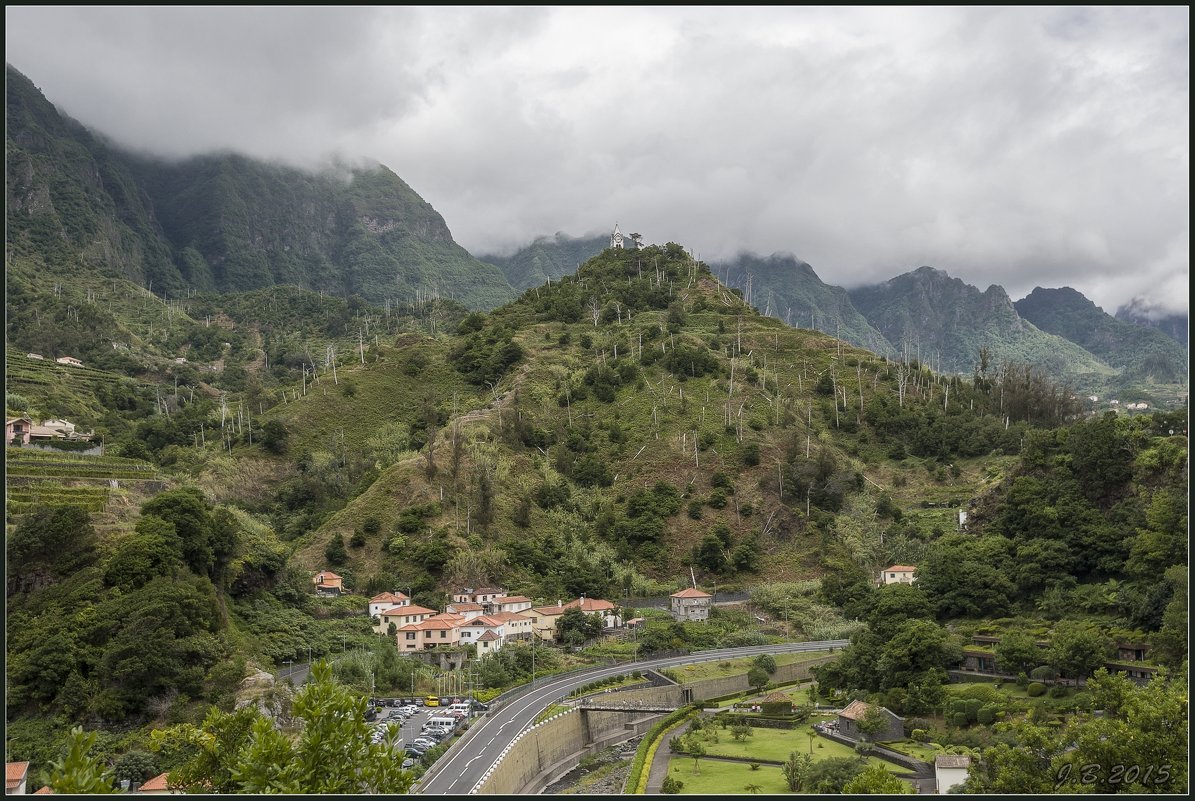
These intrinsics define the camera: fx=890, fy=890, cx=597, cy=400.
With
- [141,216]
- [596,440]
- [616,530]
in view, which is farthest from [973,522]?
[141,216]

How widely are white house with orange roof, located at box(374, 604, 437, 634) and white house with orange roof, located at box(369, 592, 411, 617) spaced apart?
0.99 metres

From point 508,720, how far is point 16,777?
1574 cm

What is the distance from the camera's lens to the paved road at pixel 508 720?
82.0ft

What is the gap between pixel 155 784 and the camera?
2136 cm

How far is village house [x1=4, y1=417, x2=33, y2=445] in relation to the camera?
136 ft

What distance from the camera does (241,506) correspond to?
57.5m

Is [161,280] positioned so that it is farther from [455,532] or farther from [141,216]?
[455,532]

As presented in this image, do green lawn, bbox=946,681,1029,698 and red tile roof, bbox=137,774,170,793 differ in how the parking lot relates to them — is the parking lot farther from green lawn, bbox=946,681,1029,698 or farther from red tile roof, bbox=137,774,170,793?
green lawn, bbox=946,681,1029,698

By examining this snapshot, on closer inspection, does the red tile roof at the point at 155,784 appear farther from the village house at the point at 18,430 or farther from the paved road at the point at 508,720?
the village house at the point at 18,430

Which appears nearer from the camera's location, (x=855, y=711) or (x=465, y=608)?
(x=855, y=711)

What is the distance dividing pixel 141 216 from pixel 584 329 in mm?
102539

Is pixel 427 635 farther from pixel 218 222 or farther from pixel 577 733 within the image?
pixel 218 222

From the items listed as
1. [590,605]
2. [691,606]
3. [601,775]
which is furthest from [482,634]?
[691,606]

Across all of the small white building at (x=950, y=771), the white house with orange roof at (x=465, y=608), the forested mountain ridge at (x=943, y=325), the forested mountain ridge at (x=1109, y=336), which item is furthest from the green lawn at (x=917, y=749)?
the forested mountain ridge at (x=1109, y=336)
